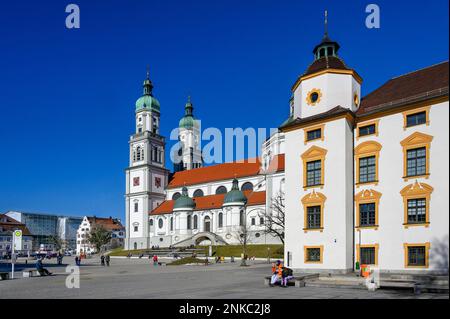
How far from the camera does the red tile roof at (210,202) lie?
90812 millimetres

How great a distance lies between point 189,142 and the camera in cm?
14288

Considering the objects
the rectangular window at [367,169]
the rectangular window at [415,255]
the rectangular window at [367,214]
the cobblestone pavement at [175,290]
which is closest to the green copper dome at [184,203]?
the cobblestone pavement at [175,290]

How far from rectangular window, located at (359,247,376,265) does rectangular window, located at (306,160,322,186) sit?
526 cm

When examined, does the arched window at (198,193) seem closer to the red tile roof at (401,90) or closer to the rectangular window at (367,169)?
the red tile roof at (401,90)

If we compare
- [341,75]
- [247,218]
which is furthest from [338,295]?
[247,218]

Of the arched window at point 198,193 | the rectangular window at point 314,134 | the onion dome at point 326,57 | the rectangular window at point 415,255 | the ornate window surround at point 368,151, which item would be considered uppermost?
the onion dome at point 326,57

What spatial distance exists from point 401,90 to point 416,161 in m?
7.07

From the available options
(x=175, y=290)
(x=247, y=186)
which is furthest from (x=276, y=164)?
(x=175, y=290)

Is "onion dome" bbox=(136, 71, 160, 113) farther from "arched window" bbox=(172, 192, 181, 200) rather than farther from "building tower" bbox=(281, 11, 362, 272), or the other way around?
"building tower" bbox=(281, 11, 362, 272)

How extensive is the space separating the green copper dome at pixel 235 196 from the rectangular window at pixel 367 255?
214 ft

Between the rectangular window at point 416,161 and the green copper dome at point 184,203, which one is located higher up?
the rectangular window at point 416,161

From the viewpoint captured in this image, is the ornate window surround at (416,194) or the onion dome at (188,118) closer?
the ornate window surround at (416,194)

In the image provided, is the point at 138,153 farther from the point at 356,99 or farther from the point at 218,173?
the point at 356,99

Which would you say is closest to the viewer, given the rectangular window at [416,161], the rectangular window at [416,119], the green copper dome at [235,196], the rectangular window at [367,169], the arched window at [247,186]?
the rectangular window at [416,161]
